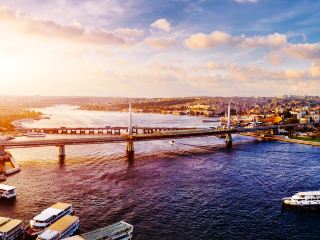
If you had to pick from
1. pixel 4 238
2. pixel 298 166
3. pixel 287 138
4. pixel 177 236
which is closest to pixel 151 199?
pixel 177 236

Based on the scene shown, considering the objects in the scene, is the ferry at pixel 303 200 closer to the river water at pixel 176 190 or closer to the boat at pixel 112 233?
the river water at pixel 176 190

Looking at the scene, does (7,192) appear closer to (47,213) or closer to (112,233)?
(47,213)

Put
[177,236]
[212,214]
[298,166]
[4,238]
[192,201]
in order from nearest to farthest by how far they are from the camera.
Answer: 1. [4,238]
2. [177,236]
3. [212,214]
4. [192,201]
5. [298,166]

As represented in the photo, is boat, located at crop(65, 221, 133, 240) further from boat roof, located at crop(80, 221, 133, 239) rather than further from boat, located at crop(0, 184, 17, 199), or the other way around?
boat, located at crop(0, 184, 17, 199)

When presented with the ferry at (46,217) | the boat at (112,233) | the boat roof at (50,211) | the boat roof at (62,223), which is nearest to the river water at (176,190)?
the boat at (112,233)

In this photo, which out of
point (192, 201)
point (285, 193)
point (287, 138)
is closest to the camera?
point (192, 201)

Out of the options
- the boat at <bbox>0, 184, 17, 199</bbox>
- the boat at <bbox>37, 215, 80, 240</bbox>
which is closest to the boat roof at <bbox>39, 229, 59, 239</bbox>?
the boat at <bbox>37, 215, 80, 240</bbox>

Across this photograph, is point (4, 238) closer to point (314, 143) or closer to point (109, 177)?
point (109, 177)

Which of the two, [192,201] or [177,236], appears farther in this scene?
[192,201]
